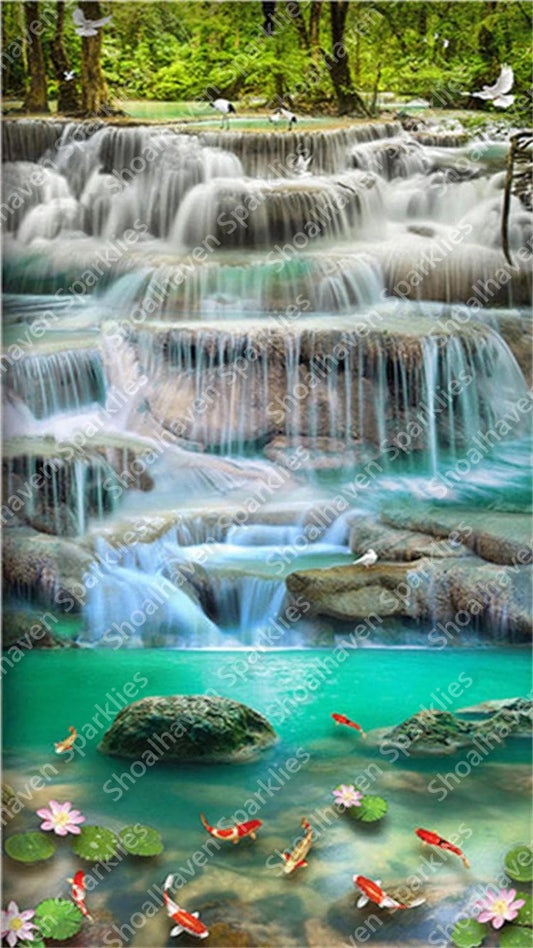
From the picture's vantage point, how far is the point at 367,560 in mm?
2891

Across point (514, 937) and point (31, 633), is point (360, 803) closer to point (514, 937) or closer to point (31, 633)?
point (514, 937)

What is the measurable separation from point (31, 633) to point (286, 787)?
726 millimetres

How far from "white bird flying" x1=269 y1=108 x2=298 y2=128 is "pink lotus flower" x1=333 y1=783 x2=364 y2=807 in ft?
5.32

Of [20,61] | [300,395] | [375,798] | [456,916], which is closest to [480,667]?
[375,798]

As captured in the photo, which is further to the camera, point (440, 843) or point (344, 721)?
point (344, 721)

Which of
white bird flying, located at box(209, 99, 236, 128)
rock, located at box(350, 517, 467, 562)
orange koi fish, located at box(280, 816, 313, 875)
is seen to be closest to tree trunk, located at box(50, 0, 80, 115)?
white bird flying, located at box(209, 99, 236, 128)

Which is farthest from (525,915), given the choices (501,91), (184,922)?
(501,91)

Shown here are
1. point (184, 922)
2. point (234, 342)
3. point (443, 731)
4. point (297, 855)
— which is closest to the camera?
point (184, 922)

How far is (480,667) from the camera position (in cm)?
287

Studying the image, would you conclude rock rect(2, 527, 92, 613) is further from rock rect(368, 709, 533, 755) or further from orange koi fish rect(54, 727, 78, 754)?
rock rect(368, 709, 533, 755)

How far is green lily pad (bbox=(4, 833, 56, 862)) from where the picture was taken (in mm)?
2553

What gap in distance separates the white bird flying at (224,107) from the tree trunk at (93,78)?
0.86 feet

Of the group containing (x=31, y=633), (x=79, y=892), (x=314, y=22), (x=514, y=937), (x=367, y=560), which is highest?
(x=314, y=22)

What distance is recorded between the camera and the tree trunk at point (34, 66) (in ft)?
9.27
